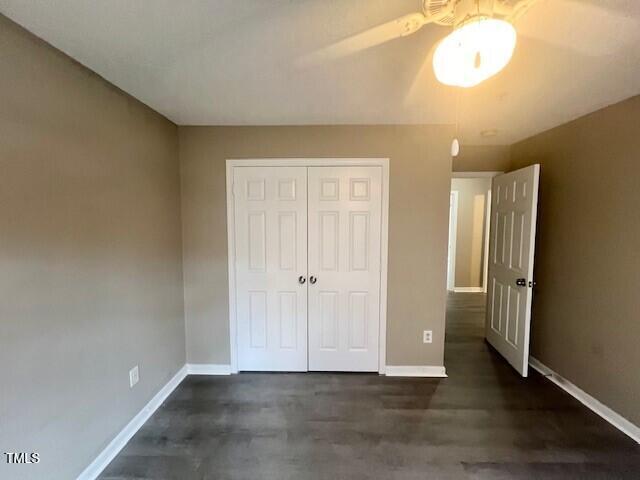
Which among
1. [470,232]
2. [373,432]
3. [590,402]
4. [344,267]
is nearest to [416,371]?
[373,432]

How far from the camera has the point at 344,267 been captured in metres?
2.96

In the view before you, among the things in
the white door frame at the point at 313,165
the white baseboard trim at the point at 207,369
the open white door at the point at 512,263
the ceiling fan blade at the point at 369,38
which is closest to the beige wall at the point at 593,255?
the open white door at the point at 512,263

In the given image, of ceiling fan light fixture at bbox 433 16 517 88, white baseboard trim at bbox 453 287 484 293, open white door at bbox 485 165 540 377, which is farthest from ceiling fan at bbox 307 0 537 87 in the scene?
white baseboard trim at bbox 453 287 484 293

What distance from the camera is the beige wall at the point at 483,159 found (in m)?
3.68

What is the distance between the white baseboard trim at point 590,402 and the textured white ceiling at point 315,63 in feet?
7.12

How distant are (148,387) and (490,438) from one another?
2397 millimetres

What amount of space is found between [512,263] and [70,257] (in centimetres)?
342

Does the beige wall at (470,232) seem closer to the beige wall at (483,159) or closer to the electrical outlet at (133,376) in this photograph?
the beige wall at (483,159)

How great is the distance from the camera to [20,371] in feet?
4.61

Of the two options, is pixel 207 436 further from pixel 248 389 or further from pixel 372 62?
pixel 372 62

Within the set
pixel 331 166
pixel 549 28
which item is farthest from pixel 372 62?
pixel 331 166

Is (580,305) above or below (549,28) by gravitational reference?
below

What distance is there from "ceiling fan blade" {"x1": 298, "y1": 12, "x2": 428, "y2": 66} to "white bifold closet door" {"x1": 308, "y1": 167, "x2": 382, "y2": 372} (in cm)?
126

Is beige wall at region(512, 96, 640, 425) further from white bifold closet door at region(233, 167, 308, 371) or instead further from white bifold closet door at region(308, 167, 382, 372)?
white bifold closet door at region(233, 167, 308, 371)
